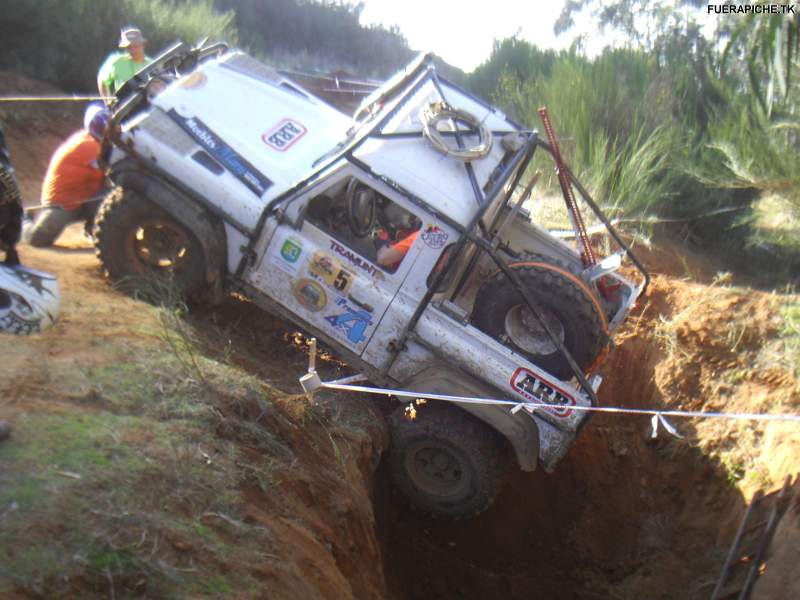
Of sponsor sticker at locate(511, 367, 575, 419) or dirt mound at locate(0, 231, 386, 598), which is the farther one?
sponsor sticker at locate(511, 367, 575, 419)

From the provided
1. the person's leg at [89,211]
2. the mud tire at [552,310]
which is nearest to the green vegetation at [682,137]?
the mud tire at [552,310]

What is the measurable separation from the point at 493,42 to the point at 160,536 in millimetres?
14580

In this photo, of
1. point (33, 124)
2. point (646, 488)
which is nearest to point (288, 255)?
point (646, 488)

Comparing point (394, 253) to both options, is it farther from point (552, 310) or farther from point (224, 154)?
point (224, 154)

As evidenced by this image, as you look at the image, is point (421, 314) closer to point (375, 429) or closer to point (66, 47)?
point (375, 429)

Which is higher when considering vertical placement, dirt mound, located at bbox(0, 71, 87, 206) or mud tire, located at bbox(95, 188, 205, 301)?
dirt mound, located at bbox(0, 71, 87, 206)

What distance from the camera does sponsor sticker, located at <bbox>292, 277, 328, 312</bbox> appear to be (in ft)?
17.4

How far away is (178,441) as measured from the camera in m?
3.65

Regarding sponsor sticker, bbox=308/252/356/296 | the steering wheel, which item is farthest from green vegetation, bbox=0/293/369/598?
the steering wheel

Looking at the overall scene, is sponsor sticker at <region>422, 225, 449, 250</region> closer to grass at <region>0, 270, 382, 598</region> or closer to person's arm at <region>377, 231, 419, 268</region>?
person's arm at <region>377, 231, 419, 268</region>

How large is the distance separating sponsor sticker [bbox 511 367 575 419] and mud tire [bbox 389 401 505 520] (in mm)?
441

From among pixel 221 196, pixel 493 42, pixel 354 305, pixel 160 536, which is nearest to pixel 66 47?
pixel 493 42

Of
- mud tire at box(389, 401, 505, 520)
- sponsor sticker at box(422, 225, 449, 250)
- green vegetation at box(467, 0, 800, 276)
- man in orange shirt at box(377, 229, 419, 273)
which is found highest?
green vegetation at box(467, 0, 800, 276)

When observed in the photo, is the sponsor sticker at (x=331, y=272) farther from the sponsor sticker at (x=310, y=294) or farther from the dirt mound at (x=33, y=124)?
the dirt mound at (x=33, y=124)
